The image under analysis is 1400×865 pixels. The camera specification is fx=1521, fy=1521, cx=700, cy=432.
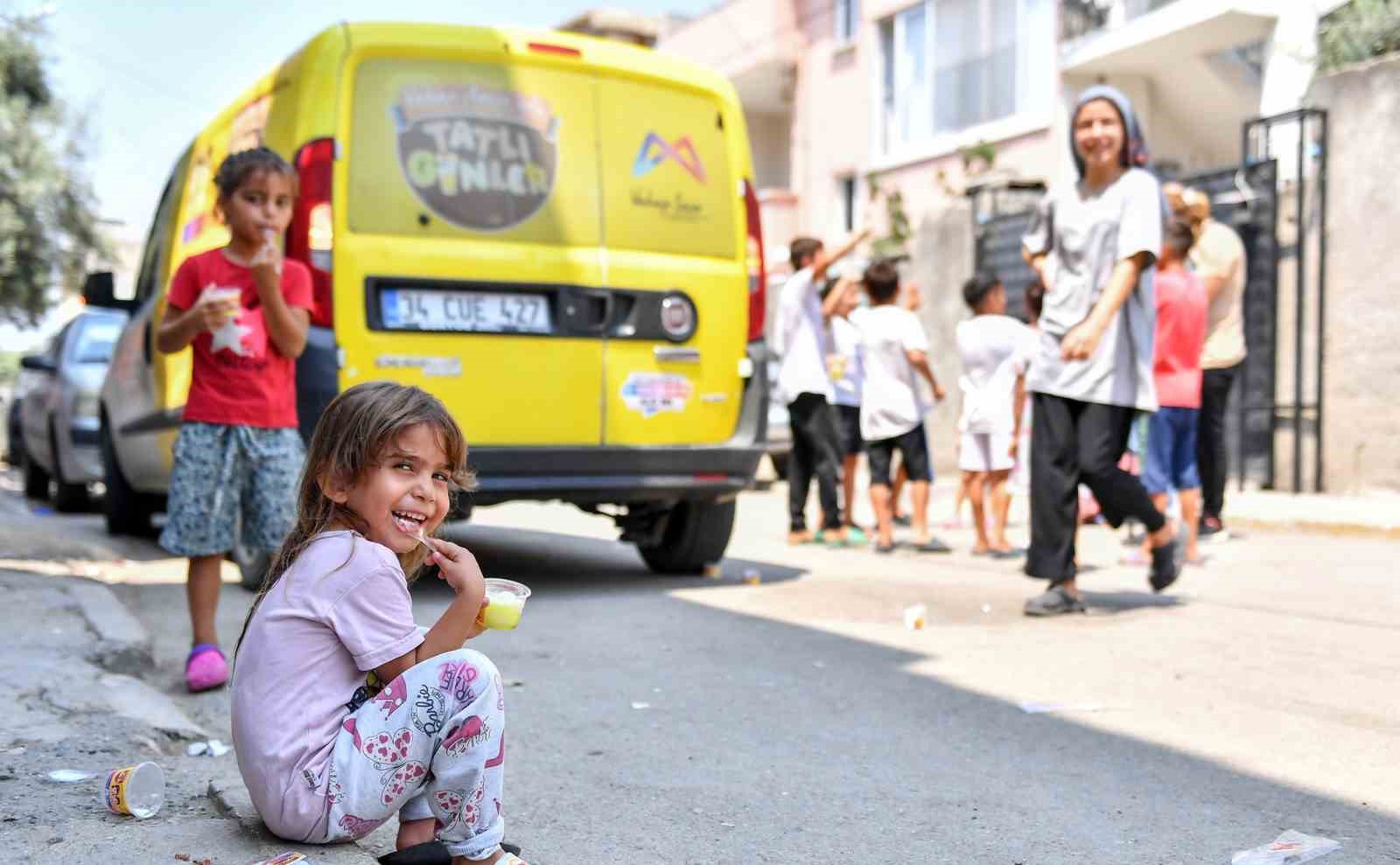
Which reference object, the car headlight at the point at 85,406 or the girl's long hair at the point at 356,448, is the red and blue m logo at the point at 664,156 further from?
the car headlight at the point at 85,406

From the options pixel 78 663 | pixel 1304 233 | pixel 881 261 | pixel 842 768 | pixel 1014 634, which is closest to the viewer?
pixel 842 768

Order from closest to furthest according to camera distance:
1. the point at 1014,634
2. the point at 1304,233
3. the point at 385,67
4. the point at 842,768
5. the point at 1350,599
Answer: the point at 842,768 → the point at 1014,634 → the point at 385,67 → the point at 1350,599 → the point at 1304,233

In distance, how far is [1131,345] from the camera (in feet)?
19.9

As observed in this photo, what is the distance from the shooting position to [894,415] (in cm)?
901

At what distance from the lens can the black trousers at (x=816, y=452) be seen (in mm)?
9148

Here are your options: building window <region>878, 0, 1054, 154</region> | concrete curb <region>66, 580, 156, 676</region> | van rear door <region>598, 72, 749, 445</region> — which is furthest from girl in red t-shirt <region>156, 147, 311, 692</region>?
building window <region>878, 0, 1054, 154</region>

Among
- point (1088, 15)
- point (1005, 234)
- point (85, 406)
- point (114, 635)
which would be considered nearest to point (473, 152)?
point (114, 635)

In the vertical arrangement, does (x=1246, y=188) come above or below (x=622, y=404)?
above

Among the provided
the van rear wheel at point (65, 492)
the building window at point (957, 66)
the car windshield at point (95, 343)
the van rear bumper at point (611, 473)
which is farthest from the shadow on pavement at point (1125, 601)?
the building window at point (957, 66)

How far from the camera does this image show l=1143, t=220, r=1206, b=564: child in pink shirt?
26.2ft

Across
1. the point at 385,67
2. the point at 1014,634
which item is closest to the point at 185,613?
the point at 385,67

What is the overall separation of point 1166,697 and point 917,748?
1.04 metres

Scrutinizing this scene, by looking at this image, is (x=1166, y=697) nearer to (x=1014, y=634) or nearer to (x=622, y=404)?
(x=1014, y=634)

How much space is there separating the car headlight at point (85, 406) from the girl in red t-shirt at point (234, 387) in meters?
7.94
